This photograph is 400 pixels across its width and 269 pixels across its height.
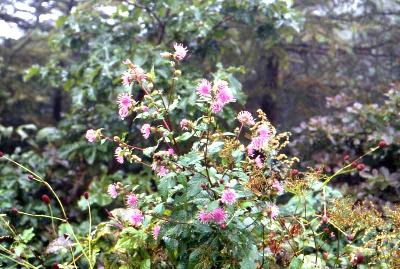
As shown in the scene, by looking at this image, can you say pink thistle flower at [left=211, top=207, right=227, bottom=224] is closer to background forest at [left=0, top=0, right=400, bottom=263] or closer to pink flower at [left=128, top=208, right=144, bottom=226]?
pink flower at [left=128, top=208, right=144, bottom=226]

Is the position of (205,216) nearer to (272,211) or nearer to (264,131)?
(272,211)

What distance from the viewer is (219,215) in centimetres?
119

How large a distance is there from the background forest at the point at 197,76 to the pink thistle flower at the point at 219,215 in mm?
1191

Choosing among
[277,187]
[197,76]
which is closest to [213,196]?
[277,187]

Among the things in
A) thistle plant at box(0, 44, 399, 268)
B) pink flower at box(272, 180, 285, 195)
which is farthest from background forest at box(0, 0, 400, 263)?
pink flower at box(272, 180, 285, 195)

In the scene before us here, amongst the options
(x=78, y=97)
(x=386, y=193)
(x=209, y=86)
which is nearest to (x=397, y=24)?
(x=386, y=193)

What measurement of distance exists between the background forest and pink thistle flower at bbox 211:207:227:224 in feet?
3.91

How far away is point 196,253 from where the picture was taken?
1.24m

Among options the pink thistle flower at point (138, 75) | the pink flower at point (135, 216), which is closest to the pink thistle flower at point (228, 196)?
the pink flower at point (135, 216)

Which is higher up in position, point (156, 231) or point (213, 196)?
point (213, 196)

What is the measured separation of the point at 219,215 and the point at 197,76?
1.76 metres

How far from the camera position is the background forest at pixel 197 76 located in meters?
2.69

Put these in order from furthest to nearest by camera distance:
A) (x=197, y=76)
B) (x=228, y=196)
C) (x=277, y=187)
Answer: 1. (x=197, y=76)
2. (x=277, y=187)
3. (x=228, y=196)

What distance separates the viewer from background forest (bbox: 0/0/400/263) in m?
2.69
